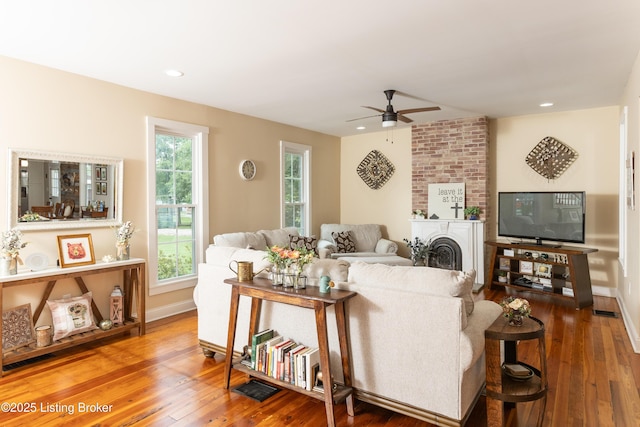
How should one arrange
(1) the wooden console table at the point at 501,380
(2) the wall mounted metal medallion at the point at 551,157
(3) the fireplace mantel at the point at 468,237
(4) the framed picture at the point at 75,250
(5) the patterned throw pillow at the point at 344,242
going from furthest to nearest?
(5) the patterned throw pillow at the point at 344,242 < (3) the fireplace mantel at the point at 468,237 < (2) the wall mounted metal medallion at the point at 551,157 < (4) the framed picture at the point at 75,250 < (1) the wooden console table at the point at 501,380

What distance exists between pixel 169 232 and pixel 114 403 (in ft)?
7.87

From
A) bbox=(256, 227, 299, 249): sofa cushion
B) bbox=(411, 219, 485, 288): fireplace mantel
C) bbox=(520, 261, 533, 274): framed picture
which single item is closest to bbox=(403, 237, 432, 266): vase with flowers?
bbox=(411, 219, 485, 288): fireplace mantel

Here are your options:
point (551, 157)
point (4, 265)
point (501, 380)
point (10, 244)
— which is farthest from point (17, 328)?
point (551, 157)

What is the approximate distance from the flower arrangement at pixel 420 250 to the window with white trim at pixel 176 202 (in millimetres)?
3278

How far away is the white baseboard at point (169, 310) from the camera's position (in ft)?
14.5

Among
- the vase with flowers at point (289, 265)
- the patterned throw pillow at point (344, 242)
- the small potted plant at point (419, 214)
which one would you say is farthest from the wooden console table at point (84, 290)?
the small potted plant at point (419, 214)

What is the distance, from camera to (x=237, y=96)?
4.62m

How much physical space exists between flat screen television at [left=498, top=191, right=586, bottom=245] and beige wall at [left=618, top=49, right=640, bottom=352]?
956mm

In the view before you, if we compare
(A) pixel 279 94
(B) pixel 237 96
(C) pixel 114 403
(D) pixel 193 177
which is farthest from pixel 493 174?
(C) pixel 114 403

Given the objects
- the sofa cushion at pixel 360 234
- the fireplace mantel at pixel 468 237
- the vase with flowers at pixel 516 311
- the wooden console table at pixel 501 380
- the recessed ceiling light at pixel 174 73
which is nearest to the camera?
the wooden console table at pixel 501 380

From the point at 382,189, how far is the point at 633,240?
399 centimetres

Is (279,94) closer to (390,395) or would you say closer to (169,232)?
(169,232)

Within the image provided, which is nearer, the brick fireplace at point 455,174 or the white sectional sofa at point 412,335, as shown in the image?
the white sectional sofa at point 412,335

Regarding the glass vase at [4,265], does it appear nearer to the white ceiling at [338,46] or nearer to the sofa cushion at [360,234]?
the white ceiling at [338,46]
